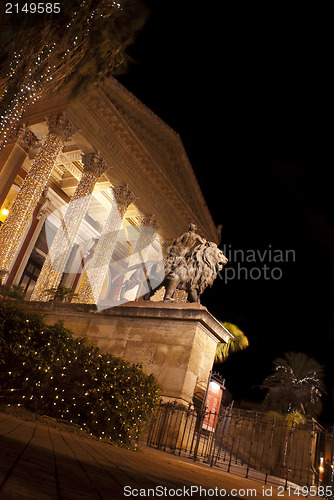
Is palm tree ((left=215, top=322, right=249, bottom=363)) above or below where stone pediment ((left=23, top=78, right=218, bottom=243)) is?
below

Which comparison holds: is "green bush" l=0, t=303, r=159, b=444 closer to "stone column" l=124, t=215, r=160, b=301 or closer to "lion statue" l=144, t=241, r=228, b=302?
"lion statue" l=144, t=241, r=228, b=302

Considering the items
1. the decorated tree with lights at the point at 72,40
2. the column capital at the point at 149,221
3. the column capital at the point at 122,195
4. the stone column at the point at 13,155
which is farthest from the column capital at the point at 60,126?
the decorated tree with lights at the point at 72,40

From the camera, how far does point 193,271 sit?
10094mm

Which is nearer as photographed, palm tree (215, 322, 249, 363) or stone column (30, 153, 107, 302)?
stone column (30, 153, 107, 302)

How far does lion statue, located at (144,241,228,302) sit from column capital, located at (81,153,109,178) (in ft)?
37.7

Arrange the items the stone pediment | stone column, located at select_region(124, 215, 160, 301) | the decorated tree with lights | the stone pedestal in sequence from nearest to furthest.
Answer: the decorated tree with lights < the stone pedestal < the stone pediment < stone column, located at select_region(124, 215, 160, 301)

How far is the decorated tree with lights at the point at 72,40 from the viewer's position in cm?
566

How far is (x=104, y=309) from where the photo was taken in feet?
32.9

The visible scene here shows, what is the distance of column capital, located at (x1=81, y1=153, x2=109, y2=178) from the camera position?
19812mm

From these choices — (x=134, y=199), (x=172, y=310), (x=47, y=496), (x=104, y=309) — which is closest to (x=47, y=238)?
(x=134, y=199)

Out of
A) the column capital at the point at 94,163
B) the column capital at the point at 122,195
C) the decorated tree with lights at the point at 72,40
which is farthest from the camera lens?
the column capital at the point at 122,195

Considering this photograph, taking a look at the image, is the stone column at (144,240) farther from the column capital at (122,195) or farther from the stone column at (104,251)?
the column capital at (122,195)

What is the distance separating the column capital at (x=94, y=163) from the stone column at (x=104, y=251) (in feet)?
8.09

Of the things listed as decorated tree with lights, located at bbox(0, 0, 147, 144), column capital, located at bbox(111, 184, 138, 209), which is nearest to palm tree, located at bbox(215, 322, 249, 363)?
column capital, located at bbox(111, 184, 138, 209)
